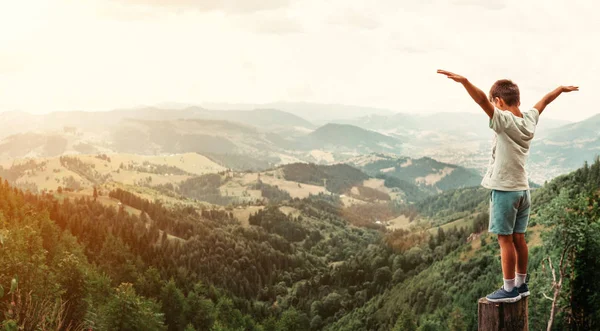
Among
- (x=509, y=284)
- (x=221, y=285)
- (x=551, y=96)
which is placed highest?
(x=551, y=96)

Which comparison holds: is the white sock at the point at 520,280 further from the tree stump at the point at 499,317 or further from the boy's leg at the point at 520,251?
the tree stump at the point at 499,317

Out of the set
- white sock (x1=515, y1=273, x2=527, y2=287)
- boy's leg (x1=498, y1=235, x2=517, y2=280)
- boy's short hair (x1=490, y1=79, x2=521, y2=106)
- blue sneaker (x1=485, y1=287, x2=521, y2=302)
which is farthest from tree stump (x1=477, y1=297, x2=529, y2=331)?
boy's short hair (x1=490, y1=79, x2=521, y2=106)

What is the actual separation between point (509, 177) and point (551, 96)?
3.39 m

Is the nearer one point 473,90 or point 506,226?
point 473,90

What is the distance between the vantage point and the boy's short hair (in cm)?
1089

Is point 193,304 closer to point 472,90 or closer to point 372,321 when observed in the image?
point 372,321

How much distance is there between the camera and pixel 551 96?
12.0 meters

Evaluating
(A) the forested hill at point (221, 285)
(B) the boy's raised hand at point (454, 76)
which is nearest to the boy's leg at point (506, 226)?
(B) the boy's raised hand at point (454, 76)

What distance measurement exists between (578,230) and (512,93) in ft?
71.6

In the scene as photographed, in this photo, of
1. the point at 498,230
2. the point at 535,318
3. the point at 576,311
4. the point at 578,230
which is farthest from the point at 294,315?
the point at 498,230

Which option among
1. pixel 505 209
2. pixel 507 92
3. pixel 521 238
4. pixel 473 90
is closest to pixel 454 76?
pixel 473 90

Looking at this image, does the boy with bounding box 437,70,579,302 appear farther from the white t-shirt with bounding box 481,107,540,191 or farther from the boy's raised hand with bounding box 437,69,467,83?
the boy's raised hand with bounding box 437,69,467,83

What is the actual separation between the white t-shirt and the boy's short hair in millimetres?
614

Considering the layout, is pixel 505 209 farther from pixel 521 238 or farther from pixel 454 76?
pixel 454 76
